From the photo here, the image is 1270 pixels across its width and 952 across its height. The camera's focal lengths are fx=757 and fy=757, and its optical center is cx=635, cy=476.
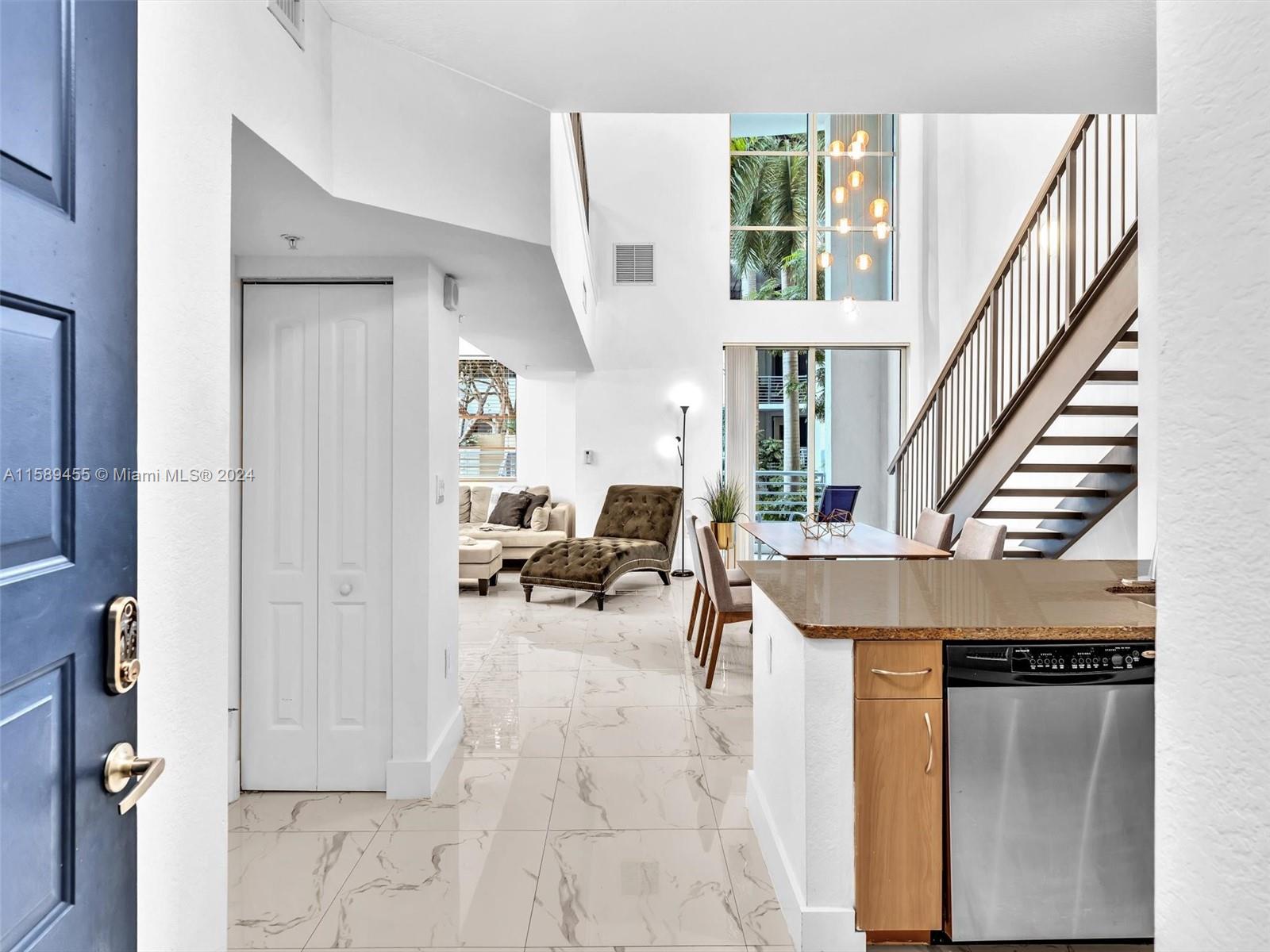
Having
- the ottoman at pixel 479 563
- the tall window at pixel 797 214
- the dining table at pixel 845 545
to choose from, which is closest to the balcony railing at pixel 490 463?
the ottoman at pixel 479 563

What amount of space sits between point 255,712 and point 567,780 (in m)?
1.23

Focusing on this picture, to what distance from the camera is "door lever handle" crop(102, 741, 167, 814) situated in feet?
3.09

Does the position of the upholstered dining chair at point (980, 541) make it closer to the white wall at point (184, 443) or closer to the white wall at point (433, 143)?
the white wall at point (433, 143)

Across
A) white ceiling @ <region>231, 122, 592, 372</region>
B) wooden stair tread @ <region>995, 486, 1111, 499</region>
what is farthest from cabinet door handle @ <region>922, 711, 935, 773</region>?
wooden stair tread @ <region>995, 486, 1111, 499</region>

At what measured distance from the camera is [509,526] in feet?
27.1

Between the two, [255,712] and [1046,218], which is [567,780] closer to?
[255,712]

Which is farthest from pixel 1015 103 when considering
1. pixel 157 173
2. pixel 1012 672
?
pixel 157 173

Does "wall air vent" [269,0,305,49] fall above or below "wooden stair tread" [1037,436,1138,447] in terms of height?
above

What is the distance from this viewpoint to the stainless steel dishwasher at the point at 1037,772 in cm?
186

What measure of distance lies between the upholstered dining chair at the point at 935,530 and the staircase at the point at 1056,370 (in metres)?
0.24

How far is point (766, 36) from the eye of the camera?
6.70 feet

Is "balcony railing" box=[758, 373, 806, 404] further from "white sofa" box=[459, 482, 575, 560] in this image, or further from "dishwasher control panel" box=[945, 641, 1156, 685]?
"dishwasher control panel" box=[945, 641, 1156, 685]

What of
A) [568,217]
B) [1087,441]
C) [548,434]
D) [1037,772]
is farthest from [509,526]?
[1037,772]

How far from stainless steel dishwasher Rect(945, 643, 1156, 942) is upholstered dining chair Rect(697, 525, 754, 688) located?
2.07m
